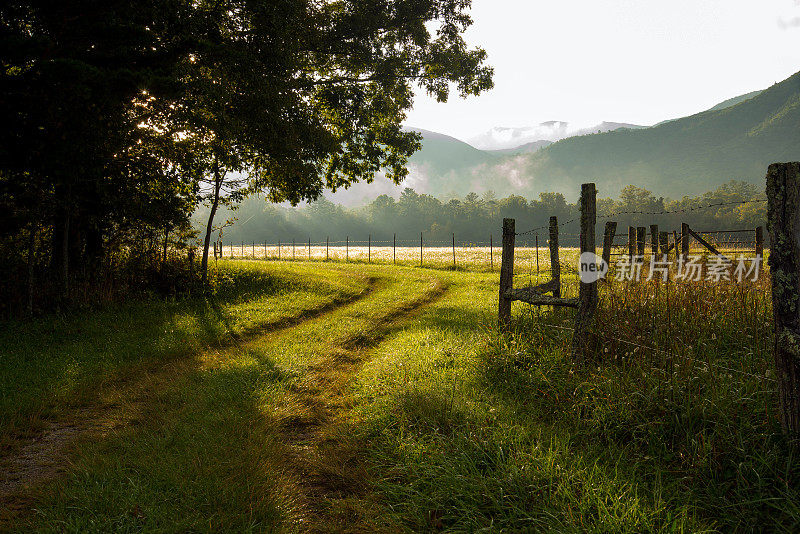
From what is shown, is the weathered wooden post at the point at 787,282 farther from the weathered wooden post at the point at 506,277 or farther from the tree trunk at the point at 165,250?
the tree trunk at the point at 165,250

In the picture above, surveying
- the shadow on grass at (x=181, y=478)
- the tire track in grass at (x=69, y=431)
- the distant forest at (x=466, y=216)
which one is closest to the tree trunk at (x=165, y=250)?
the tire track in grass at (x=69, y=431)

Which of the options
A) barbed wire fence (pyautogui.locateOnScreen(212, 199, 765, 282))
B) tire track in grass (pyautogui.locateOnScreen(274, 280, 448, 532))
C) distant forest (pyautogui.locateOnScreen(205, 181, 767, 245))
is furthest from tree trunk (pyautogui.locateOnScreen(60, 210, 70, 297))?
distant forest (pyautogui.locateOnScreen(205, 181, 767, 245))

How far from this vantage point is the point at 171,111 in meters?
9.66

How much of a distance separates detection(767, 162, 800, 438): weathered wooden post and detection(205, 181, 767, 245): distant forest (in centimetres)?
10101

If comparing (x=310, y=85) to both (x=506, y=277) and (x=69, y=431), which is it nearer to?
(x=506, y=277)

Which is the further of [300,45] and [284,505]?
[300,45]

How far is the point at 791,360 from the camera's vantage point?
3.22 m

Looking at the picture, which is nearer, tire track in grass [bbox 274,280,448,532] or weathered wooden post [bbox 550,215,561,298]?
tire track in grass [bbox 274,280,448,532]

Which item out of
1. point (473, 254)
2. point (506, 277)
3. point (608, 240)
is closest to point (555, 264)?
point (506, 277)

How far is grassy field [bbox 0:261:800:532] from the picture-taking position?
3086 mm

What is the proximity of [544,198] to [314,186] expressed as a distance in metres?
118

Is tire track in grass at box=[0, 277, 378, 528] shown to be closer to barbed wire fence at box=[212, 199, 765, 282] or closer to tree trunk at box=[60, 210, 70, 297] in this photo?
tree trunk at box=[60, 210, 70, 297]

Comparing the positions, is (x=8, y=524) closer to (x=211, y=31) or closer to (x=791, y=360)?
(x=791, y=360)

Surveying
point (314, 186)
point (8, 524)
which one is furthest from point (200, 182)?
point (8, 524)
